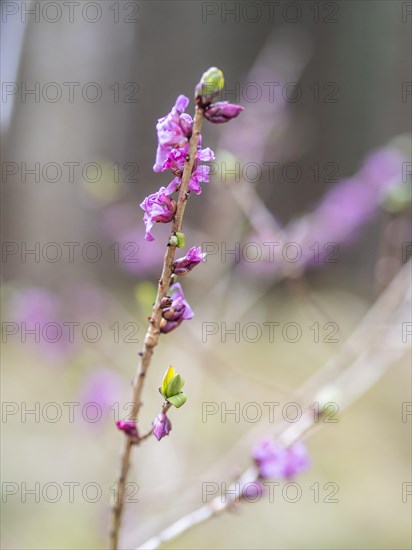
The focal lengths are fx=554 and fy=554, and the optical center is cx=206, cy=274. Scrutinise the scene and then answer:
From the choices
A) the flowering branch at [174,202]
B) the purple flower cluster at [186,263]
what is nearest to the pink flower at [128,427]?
the flowering branch at [174,202]

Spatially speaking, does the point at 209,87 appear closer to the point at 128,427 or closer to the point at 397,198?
the point at 128,427

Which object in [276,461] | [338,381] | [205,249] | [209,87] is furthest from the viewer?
[205,249]

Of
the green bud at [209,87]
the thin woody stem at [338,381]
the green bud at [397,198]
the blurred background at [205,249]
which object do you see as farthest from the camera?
the blurred background at [205,249]

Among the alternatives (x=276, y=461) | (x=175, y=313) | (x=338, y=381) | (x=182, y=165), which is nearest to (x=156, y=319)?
(x=175, y=313)

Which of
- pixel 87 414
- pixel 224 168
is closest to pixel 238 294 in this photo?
pixel 87 414

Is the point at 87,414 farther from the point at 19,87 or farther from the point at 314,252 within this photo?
the point at 19,87

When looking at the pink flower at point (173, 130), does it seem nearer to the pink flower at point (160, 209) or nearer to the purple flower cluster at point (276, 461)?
the pink flower at point (160, 209)
